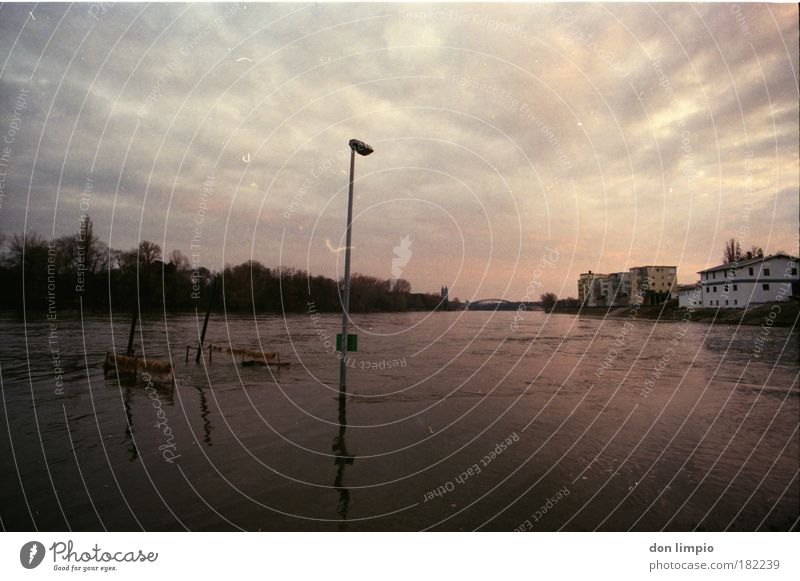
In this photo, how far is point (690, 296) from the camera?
73.1 m

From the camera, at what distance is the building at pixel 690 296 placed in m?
69.5

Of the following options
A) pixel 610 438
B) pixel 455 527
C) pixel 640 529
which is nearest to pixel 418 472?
pixel 455 527

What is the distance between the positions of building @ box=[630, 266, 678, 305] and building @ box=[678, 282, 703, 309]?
1780cm

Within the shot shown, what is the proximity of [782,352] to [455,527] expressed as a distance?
34.0 meters

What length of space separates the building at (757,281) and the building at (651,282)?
35.3 metres

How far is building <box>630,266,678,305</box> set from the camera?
9756cm

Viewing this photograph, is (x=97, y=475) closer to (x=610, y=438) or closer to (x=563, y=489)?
(x=563, y=489)

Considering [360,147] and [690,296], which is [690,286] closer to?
[690,296]

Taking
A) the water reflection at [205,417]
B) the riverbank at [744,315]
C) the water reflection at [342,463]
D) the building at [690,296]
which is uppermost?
the building at [690,296]

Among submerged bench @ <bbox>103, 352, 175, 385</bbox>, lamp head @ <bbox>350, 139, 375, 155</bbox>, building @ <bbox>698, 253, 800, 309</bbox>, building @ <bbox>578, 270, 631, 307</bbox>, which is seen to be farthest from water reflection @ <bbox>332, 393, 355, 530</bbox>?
building @ <bbox>578, 270, 631, 307</bbox>

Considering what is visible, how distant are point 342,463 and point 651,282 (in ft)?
370

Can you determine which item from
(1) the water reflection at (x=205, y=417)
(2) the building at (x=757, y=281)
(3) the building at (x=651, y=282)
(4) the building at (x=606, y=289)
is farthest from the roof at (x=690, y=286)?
(1) the water reflection at (x=205, y=417)

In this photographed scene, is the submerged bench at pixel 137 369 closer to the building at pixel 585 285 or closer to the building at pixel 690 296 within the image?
the building at pixel 690 296

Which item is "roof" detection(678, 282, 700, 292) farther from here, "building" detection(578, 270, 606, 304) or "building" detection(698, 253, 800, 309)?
"building" detection(578, 270, 606, 304)
